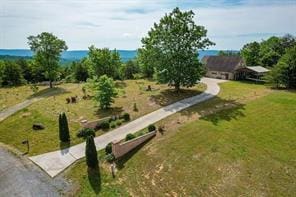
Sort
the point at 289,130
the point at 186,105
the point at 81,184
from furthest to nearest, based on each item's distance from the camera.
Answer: the point at 186,105
the point at 289,130
the point at 81,184

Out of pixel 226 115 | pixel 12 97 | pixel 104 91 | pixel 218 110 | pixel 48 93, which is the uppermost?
pixel 104 91

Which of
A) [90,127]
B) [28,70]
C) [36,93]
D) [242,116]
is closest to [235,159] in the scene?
[242,116]

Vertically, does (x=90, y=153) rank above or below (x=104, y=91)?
below

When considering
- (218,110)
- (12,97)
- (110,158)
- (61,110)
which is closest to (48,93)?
(12,97)

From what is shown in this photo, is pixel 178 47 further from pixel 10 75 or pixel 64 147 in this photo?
pixel 10 75

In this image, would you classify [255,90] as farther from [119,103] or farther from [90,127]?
[90,127]

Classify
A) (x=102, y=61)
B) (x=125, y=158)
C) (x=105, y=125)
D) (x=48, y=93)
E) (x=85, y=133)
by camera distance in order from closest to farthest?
1. (x=125, y=158)
2. (x=85, y=133)
3. (x=105, y=125)
4. (x=48, y=93)
5. (x=102, y=61)

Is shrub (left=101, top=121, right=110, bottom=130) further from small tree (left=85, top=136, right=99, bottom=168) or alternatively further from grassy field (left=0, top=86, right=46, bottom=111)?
grassy field (left=0, top=86, right=46, bottom=111)
